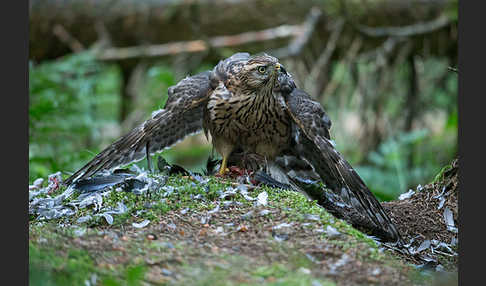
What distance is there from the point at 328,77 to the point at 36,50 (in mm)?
4368

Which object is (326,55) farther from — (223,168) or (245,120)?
(223,168)

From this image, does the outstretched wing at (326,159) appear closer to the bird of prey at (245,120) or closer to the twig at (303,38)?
the bird of prey at (245,120)

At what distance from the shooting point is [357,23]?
7.45 m

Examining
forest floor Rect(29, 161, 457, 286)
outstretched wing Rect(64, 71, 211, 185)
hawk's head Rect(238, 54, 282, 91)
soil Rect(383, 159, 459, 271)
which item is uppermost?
hawk's head Rect(238, 54, 282, 91)

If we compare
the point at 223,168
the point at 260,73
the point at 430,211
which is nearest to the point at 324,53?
the point at 260,73

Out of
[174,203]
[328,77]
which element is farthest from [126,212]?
[328,77]

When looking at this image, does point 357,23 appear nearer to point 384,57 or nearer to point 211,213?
point 384,57

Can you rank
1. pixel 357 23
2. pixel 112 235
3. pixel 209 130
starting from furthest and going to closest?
pixel 357 23 → pixel 209 130 → pixel 112 235

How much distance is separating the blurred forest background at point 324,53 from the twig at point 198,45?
0.6 inches

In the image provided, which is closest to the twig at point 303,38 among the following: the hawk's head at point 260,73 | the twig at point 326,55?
the twig at point 326,55

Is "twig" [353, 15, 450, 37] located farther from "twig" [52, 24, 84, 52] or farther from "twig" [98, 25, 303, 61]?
"twig" [52, 24, 84, 52]

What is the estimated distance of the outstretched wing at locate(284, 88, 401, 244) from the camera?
3.67 m

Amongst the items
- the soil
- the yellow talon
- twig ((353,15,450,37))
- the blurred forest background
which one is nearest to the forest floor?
the soil

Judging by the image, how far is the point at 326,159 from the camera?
410 centimetres
